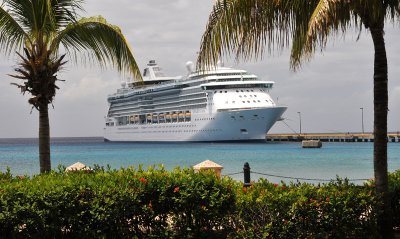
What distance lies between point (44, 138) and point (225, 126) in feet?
216

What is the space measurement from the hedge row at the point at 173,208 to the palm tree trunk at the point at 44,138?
292 centimetres

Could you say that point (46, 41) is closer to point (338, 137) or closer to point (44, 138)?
point (44, 138)

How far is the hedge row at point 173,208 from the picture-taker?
19.8 ft

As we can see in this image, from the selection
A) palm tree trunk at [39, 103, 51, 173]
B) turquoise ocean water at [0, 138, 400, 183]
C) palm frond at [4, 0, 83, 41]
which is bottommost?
turquoise ocean water at [0, 138, 400, 183]

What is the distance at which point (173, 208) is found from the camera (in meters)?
6.52

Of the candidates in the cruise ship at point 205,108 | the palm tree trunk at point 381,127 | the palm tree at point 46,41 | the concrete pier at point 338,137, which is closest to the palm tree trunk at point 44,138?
the palm tree at point 46,41

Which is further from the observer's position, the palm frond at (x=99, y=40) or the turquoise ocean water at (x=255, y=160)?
the turquoise ocean water at (x=255, y=160)

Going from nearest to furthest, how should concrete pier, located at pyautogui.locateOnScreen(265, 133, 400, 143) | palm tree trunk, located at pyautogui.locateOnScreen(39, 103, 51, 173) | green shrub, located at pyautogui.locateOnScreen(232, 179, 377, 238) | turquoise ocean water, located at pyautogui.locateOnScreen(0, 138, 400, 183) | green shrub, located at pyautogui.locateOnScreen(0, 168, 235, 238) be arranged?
green shrub, located at pyautogui.locateOnScreen(0, 168, 235, 238)
green shrub, located at pyautogui.locateOnScreen(232, 179, 377, 238)
palm tree trunk, located at pyautogui.locateOnScreen(39, 103, 51, 173)
turquoise ocean water, located at pyautogui.locateOnScreen(0, 138, 400, 183)
concrete pier, located at pyautogui.locateOnScreen(265, 133, 400, 143)

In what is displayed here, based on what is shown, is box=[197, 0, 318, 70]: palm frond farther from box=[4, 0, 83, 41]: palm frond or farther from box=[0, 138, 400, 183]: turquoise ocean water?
box=[0, 138, 400, 183]: turquoise ocean water

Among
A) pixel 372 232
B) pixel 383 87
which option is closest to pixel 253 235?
pixel 372 232

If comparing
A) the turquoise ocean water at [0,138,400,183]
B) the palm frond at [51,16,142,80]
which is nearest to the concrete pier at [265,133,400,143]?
the turquoise ocean water at [0,138,400,183]

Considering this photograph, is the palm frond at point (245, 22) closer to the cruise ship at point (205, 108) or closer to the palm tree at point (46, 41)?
the palm tree at point (46, 41)

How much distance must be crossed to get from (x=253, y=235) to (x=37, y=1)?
6.03 m

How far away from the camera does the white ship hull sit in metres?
73.9
